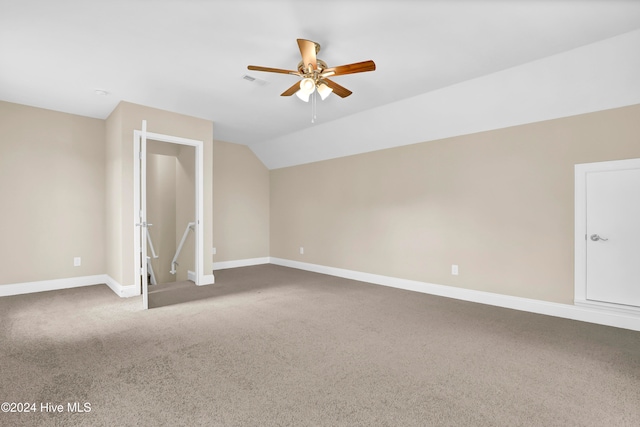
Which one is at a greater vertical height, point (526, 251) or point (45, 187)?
point (45, 187)

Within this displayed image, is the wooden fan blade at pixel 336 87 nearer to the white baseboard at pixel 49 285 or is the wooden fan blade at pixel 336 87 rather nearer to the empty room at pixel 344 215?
the empty room at pixel 344 215

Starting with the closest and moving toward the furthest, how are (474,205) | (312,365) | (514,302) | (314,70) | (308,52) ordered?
(312,365), (308,52), (314,70), (514,302), (474,205)

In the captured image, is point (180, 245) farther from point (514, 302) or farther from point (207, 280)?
point (514, 302)

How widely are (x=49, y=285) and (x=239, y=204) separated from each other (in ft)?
11.0

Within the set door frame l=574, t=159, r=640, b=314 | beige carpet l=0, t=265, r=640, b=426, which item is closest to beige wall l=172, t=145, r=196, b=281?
beige carpet l=0, t=265, r=640, b=426

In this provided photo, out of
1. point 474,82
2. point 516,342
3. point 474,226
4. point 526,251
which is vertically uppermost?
point 474,82

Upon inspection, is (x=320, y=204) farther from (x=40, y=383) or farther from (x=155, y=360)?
(x=40, y=383)

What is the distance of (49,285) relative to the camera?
4426 millimetres

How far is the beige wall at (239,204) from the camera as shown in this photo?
6.33 meters

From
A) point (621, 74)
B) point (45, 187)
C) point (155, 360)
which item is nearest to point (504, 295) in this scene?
point (621, 74)

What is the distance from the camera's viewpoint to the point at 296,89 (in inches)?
119

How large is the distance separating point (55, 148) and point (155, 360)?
13.2ft

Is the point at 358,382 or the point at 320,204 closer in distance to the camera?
the point at 358,382

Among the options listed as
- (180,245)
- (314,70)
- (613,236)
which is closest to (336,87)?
(314,70)
